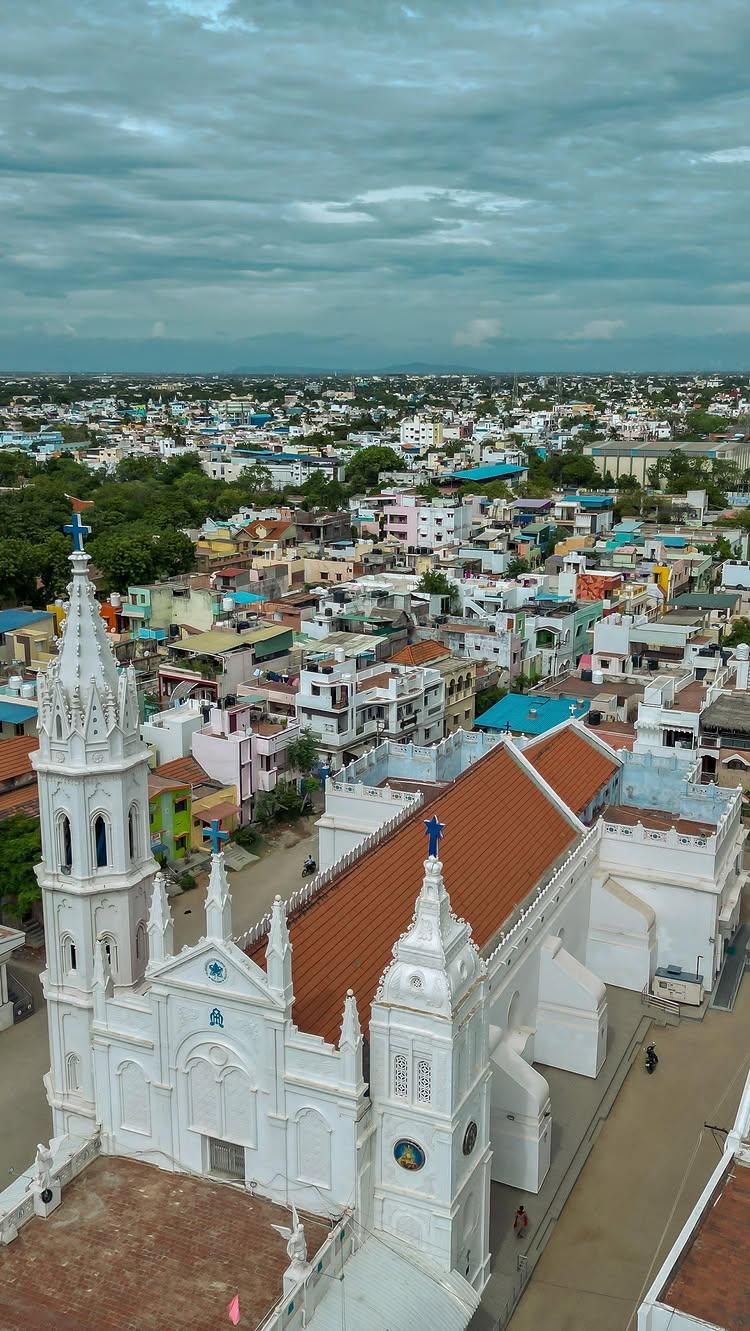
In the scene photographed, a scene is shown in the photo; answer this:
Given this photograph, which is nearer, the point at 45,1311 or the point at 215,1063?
the point at 45,1311

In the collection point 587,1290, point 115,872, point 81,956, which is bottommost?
point 587,1290

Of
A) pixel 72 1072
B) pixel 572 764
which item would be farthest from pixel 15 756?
pixel 72 1072

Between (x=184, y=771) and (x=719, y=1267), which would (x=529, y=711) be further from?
(x=719, y=1267)

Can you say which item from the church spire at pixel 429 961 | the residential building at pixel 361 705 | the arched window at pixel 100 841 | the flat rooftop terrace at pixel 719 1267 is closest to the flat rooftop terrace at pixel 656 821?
the residential building at pixel 361 705

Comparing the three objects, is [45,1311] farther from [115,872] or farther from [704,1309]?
[704,1309]

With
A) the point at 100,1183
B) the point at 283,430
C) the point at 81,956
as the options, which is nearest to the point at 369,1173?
the point at 100,1183

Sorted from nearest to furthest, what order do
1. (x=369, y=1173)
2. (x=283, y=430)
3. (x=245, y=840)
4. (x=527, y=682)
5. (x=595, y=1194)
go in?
(x=369, y=1173) < (x=595, y=1194) < (x=245, y=840) < (x=527, y=682) < (x=283, y=430)

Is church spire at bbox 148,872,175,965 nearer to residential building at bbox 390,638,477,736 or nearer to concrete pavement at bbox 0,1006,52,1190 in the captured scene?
concrete pavement at bbox 0,1006,52,1190
